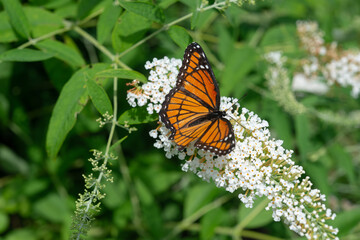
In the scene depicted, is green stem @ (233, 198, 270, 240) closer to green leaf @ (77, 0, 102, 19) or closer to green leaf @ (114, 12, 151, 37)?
green leaf @ (114, 12, 151, 37)

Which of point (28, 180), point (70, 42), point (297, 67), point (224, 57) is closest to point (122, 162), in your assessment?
point (28, 180)

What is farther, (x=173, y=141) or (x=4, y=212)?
(x=4, y=212)

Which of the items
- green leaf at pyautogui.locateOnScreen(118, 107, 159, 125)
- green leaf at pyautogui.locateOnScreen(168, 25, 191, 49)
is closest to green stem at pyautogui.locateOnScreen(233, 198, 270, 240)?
green leaf at pyautogui.locateOnScreen(118, 107, 159, 125)

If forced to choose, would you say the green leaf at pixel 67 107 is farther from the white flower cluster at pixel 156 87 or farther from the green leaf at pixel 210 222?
the green leaf at pixel 210 222

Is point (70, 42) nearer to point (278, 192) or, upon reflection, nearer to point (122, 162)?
point (122, 162)

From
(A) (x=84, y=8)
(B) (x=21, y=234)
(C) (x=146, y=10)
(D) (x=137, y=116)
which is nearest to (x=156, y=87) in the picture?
(D) (x=137, y=116)

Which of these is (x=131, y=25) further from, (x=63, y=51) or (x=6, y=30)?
(x=6, y=30)
